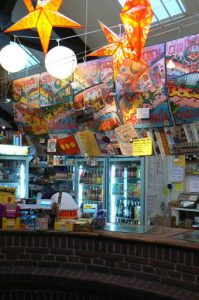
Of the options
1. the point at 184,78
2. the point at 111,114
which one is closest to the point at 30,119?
the point at 111,114

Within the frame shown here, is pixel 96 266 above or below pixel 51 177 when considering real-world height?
below

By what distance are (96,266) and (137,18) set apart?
2632 millimetres

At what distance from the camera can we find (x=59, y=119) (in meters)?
6.54

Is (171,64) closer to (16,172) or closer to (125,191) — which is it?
(125,191)

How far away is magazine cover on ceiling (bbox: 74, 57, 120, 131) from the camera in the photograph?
18.5 ft

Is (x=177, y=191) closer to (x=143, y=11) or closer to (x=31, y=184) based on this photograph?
(x=31, y=184)

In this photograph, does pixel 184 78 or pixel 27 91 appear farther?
pixel 27 91

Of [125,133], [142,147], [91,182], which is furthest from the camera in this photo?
[91,182]

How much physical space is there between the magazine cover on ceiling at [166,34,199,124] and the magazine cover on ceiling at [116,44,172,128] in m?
0.10

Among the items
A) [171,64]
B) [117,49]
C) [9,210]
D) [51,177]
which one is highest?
[117,49]

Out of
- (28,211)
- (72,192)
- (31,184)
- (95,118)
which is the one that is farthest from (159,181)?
(31,184)

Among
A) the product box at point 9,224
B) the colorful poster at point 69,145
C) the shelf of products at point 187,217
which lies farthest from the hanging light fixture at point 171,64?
the shelf of products at point 187,217

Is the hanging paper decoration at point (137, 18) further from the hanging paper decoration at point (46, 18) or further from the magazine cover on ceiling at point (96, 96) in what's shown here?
the magazine cover on ceiling at point (96, 96)

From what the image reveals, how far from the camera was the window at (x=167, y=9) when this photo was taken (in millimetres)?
7137
